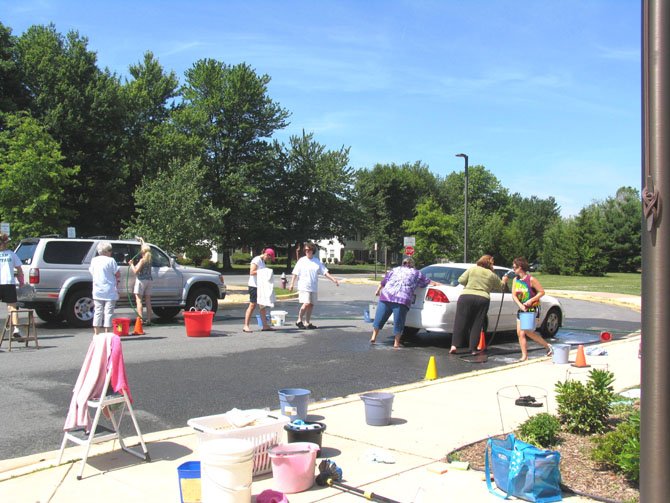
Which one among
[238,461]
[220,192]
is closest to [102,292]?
[238,461]

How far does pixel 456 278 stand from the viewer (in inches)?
483

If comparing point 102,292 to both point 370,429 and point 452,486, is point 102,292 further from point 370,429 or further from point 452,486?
point 452,486

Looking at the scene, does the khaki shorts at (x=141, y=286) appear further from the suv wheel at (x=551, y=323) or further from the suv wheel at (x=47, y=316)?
the suv wheel at (x=551, y=323)

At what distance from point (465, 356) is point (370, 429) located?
17.2 ft

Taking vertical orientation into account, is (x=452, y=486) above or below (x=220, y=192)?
below

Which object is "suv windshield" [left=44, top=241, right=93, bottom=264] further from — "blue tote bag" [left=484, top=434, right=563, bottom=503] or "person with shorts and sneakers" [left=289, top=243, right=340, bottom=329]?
"blue tote bag" [left=484, top=434, right=563, bottom=503]

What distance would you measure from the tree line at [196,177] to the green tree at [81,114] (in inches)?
3.5

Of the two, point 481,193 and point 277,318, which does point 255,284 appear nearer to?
point 277,318

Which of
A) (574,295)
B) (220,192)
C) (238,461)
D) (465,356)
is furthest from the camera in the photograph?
(220,192)

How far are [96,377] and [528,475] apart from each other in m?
3.42

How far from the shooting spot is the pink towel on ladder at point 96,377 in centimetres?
499

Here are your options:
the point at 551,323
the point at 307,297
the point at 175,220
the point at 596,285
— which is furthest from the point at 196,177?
the point at 596,285

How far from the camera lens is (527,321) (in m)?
10.3

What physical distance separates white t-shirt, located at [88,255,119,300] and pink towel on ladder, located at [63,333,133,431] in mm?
6230
